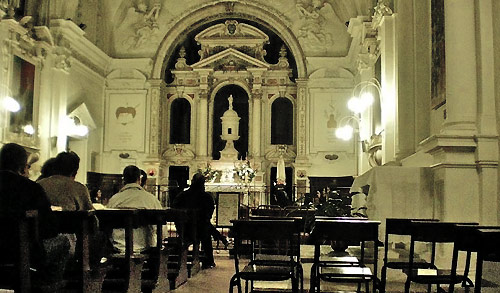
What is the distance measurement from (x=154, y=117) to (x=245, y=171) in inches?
155

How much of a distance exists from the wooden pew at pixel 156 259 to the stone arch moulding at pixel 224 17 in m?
14.6

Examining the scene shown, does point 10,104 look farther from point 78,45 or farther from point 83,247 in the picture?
point 83,247

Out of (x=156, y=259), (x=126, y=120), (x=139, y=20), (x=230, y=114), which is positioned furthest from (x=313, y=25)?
(x=156, y=259)

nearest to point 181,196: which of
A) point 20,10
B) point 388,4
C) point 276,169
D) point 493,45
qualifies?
point 493,45

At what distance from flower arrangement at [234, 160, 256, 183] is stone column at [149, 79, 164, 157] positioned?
2.91 meters

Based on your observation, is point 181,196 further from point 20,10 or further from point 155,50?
point 155,50

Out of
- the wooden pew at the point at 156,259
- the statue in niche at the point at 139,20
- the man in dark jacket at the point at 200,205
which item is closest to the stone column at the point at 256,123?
the statue in niche at the point at 139,20

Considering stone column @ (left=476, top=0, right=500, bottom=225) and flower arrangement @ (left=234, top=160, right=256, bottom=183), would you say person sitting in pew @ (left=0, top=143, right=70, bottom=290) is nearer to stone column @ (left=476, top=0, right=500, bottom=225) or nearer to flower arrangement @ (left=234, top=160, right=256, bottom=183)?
stone column @ (left=476, top=0, right=500, bottom=225)

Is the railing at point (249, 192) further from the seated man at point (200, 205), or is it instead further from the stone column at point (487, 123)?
the stone column at point (487, 123)

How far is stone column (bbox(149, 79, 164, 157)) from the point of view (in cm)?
2088

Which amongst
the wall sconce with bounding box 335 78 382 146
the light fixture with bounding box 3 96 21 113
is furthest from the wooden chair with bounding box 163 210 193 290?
the light fixture with bounding box 3 96 21 113

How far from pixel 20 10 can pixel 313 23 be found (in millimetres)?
9662

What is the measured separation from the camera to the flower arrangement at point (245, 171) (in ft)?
63.6

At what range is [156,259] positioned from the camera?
660 cm
